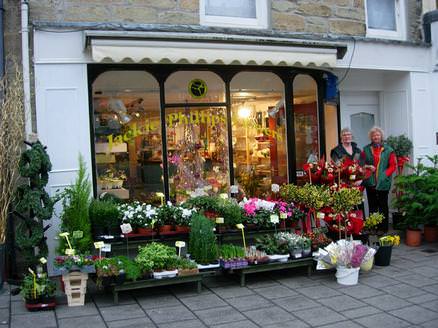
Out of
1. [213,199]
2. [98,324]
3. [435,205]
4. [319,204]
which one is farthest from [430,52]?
[98,324]

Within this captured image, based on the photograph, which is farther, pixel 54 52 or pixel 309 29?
pixel 309 29

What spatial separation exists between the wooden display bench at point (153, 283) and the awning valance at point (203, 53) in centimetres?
294

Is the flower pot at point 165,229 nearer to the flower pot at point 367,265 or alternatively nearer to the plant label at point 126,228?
the plant label at point 126,228

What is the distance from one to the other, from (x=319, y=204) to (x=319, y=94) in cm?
265

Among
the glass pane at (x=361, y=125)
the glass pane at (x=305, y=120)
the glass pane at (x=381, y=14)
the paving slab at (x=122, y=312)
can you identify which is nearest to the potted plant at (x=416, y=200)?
the glass pane at (x=305, y=120)

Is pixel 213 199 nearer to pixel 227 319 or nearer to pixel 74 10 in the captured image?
pixel 227 319

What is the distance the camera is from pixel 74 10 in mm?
7469

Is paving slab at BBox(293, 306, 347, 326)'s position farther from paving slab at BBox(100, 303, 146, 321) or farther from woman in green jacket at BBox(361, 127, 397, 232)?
woman in green jacket at BBox(361, 127, 397, 232)

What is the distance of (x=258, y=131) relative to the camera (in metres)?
9.04

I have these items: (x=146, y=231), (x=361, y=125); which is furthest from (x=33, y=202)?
(x=361, y=125)

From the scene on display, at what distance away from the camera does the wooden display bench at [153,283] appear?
599cm

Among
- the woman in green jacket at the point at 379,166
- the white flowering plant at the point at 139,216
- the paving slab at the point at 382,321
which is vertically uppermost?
the woman in green jacket at the point at 379,166

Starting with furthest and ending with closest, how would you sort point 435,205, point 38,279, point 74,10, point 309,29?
1. point 309,29
2. point 435,205
3. point 74,10
4. point 38,279

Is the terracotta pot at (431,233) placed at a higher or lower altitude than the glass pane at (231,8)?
lower
